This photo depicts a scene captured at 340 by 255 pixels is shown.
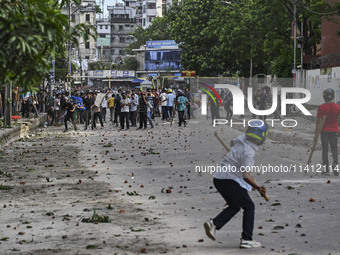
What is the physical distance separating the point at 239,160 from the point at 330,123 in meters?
7.57

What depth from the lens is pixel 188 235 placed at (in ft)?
28.9

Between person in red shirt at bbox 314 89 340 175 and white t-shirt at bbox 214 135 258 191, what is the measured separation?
7360 millimetres

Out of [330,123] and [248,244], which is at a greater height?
[330,123]

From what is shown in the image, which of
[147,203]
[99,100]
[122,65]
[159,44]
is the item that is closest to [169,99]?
[99,100]

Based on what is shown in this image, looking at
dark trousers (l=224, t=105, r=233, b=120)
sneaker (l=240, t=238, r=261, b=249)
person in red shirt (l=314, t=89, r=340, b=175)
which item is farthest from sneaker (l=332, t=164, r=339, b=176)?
sneaker (l=240, t=238, r=261, b=249)

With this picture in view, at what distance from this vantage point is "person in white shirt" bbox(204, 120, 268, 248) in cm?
802

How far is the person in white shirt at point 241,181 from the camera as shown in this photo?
26.3 feet

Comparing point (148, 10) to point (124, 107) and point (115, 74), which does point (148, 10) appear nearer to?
point (115, 74)

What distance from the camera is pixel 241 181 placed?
8164 millimetres

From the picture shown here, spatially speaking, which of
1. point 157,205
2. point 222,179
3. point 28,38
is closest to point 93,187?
point 157,205

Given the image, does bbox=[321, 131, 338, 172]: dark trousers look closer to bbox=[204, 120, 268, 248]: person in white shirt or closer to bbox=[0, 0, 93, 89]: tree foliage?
bbox=[204, 120, 268, 248]: person in white shirt

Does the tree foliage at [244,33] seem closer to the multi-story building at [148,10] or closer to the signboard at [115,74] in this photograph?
the signboard at [115,74]
